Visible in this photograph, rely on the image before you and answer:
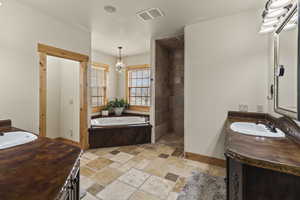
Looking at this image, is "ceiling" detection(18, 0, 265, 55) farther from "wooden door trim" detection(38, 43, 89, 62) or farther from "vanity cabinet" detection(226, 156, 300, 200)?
Result: "vanity cabinet" detection(226, 156, 300, 200)

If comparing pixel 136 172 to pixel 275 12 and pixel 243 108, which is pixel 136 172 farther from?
pixel 275 12

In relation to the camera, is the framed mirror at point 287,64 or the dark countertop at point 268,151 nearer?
the dark countertop at point 268,151

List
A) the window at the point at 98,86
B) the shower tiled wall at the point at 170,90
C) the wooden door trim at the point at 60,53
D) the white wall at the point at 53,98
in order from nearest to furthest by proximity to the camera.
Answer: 1. the wooden door trim at the point at 60,53
2. the white wall at the point at 53,98
3. the shower tiled wall at the point at 170,90
4. the window at the point at 98,86

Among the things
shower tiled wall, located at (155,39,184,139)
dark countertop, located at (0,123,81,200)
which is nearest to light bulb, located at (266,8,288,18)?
dark countertop, located at (0,123,81,200)

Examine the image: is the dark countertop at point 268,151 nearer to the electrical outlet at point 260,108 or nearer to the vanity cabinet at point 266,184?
the vanity cabinet at point 266,184

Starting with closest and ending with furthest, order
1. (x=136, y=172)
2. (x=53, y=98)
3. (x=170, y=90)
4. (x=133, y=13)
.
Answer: (x=136, y=172) → (x=133, y=13) → (x=53, y=98) → (x=170, y=90)

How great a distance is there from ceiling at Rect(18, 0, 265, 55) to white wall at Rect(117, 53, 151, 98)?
59.4 inches

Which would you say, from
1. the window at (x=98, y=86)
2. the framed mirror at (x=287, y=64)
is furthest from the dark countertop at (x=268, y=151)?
the window at (x=98, y=86)

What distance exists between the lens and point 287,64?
1458 mm

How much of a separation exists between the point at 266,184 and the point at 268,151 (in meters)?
0.21

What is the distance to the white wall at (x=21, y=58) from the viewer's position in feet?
6.20

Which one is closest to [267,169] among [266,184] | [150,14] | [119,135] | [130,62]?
[266,184]

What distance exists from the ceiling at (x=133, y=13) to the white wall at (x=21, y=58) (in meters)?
0.19

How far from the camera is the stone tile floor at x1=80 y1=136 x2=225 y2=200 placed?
175cm
